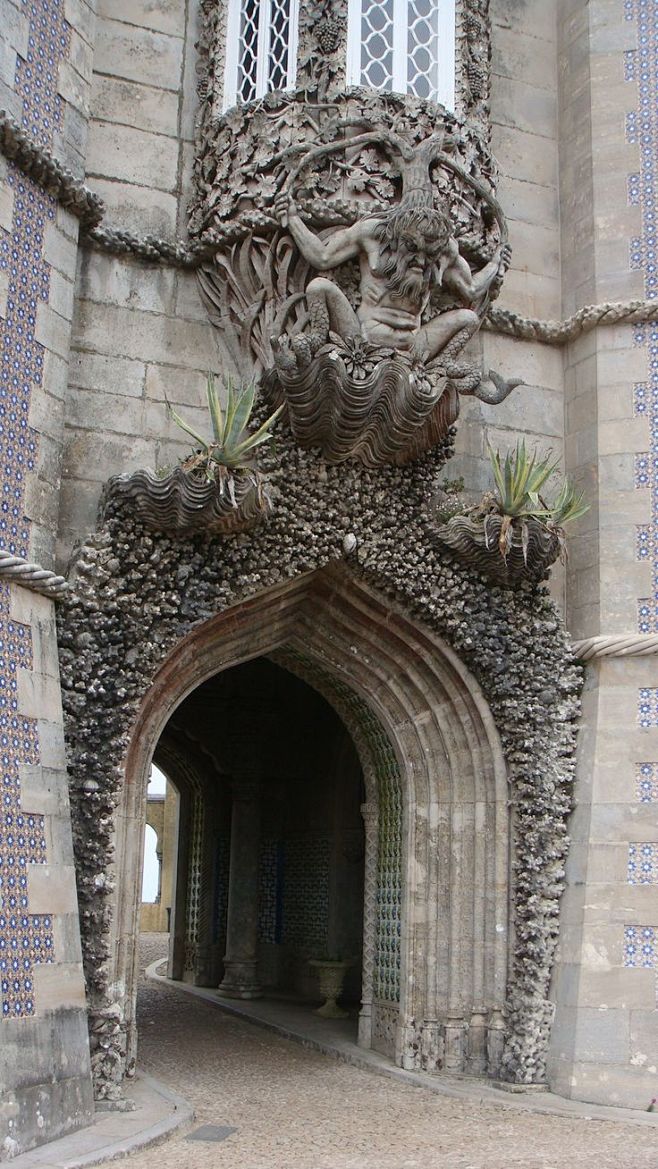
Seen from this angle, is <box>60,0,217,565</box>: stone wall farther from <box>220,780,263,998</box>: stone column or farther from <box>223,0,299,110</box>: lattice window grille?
<box>220,780,263,998</box>: stone column

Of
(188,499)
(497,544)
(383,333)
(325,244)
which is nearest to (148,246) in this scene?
(325,244)

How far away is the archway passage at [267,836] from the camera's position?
46.9 ft

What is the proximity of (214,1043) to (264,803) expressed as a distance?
4.42 meters

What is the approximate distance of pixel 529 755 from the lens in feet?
33.3

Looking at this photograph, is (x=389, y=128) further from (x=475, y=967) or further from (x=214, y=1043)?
(x=214, y=1043)

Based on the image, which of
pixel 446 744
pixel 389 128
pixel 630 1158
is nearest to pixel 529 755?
pixel 446 744

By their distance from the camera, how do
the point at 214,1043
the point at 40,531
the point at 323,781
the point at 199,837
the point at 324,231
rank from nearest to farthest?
the point at 40,531 → the point at 324,231 → the point at 214,1043 → the point at 323,781 → the point at 199,837

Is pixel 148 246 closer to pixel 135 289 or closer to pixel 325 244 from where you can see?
pixel 135 289

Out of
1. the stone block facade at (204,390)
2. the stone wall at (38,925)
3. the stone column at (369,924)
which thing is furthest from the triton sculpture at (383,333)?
the stone column at (369,924)

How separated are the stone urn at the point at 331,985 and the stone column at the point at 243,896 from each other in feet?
5.35

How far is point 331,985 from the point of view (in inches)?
508

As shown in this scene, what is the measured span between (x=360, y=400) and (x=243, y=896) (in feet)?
23.7

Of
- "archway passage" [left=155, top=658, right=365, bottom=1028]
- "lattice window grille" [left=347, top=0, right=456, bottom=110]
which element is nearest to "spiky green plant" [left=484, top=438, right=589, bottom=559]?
"lattice window grille" [left=347, top=0, right=456, bottom=110]

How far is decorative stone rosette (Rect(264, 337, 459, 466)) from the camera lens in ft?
31.2
